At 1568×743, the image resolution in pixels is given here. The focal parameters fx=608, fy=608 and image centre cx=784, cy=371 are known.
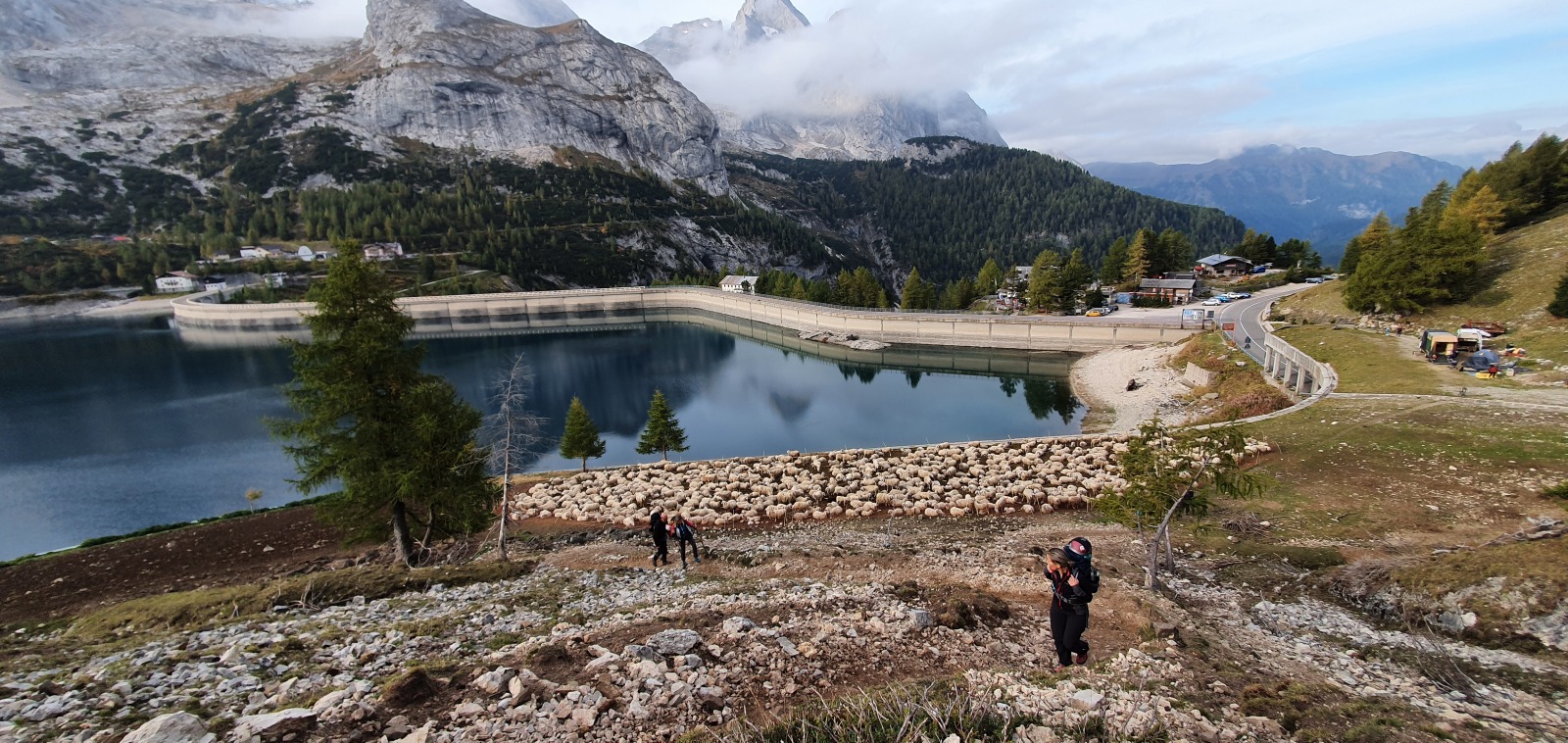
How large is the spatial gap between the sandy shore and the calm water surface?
2.30m

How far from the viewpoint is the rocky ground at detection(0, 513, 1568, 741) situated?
6.34m

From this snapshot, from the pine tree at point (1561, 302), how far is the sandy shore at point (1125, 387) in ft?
57.5

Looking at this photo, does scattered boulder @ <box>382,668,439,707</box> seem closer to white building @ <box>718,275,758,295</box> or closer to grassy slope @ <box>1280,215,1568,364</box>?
grassy slope @ <box>1280,215,1568,364</box>

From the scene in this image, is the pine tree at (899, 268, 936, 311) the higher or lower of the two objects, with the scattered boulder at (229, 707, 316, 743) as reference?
higher

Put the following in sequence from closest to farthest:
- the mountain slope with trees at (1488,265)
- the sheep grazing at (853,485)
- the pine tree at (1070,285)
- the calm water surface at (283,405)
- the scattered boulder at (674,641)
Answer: the scattered boulder at (674,641), the sheep grazing at (853,485), the mountain slope with trees at (1488,265), the calm water surface at (283,405), the pine tree at (1070,285)

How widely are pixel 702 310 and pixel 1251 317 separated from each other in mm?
89297

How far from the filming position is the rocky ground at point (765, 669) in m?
6.34

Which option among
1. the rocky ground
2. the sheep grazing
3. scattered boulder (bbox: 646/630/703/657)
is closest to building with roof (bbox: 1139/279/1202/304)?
the sheep grazing

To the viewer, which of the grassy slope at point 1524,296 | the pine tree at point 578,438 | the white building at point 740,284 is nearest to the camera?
the grassy slope at point 1524,296

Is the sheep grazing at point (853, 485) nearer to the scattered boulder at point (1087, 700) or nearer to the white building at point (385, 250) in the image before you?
the scattered boulder at point (1087, 700)

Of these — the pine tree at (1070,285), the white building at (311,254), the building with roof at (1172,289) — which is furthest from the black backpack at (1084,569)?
the white building at (311,254)

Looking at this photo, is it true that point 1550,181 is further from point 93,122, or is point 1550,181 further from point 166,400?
point 93,122

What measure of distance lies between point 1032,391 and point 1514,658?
5289 centimetres

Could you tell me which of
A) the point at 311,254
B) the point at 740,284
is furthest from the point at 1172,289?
the point at 311,254
